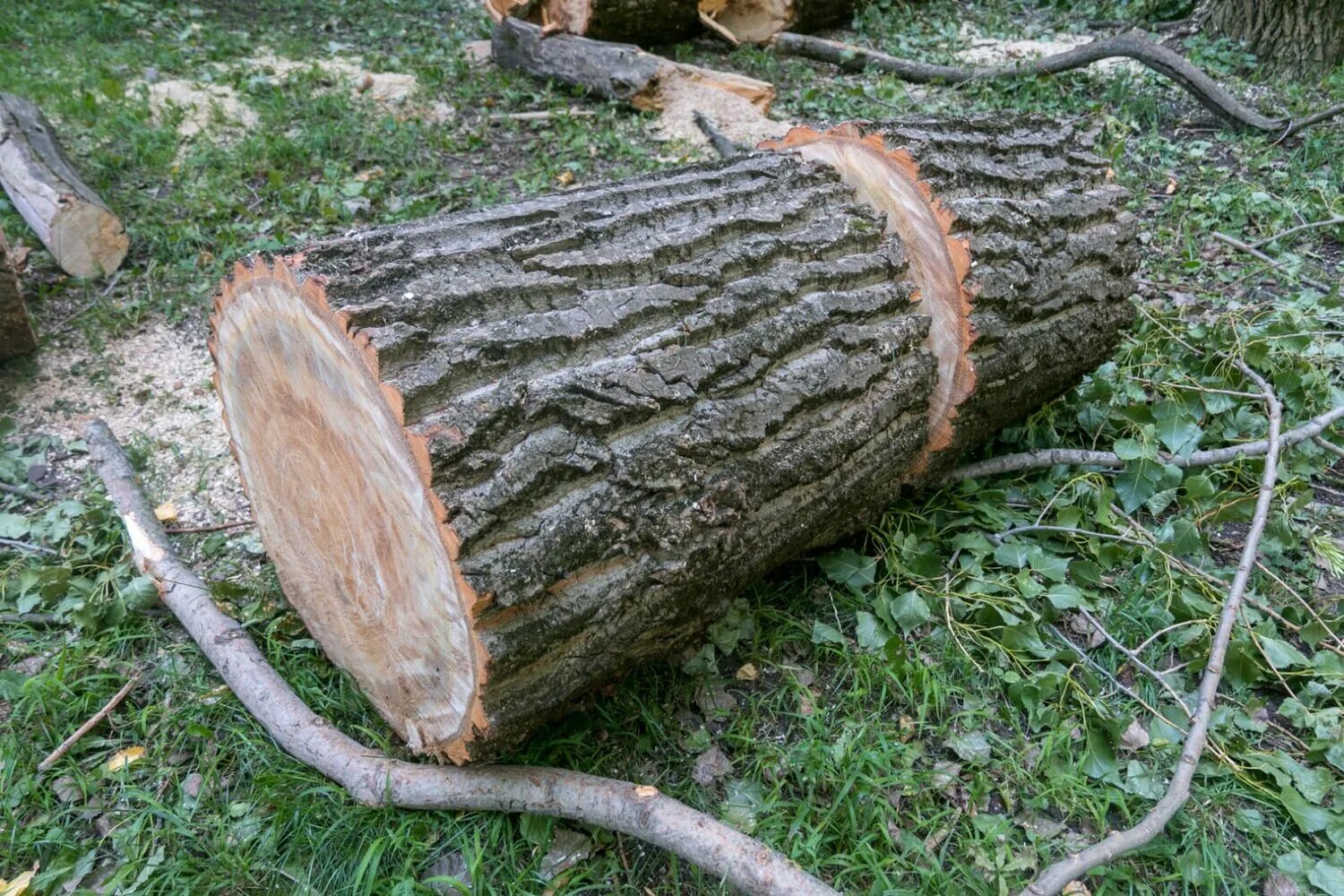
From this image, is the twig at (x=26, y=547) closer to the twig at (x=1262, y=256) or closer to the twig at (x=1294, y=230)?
the twig at (x=1262, y=256)

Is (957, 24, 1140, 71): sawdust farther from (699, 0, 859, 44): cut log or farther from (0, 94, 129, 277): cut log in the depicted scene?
(0, 94, 129, 277): cut log

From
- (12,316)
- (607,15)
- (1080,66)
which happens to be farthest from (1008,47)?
(12,316)

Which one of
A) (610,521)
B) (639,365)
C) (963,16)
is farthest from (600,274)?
(963,16)

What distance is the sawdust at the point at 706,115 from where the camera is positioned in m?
5.29

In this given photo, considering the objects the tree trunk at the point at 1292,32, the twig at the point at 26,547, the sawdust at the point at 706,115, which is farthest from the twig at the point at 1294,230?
the twig at the point at 26,547

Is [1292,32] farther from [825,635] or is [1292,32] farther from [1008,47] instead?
[825,635]

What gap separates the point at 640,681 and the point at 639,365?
0.89 meters

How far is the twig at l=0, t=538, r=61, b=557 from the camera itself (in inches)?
111

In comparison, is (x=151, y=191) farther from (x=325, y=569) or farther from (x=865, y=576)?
(x=865, y=576)

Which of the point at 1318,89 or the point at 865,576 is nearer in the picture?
the point at 865,576

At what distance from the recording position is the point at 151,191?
4.74 meters

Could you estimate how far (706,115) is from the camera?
5461mm

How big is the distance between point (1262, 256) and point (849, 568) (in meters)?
2.69

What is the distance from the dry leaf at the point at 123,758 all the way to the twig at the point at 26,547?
2.96 feet
